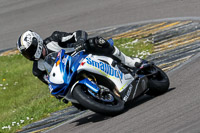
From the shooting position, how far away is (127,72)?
7.71m

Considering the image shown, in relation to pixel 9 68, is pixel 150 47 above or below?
above

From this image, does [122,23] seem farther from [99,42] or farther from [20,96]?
[99,42]

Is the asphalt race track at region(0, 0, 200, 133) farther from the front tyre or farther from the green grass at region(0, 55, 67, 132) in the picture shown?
the green grass at region(0, 55, 67, 132)

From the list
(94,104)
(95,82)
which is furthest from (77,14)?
(94,104)

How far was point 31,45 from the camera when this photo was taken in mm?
7309

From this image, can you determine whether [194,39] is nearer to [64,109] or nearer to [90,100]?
[64,109]

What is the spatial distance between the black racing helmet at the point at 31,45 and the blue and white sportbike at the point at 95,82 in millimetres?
188

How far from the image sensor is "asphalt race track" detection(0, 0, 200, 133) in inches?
243

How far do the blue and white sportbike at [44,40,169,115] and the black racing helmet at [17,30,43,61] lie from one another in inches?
7.4

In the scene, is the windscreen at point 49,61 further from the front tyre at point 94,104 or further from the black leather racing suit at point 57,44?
the front tyre at point 94,104

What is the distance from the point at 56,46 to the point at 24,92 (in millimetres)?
3512

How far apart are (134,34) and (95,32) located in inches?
66.4

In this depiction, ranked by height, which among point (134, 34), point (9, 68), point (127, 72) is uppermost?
point (127, 72)

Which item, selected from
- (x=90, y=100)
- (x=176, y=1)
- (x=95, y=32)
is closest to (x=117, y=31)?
(x=95, y=32)
